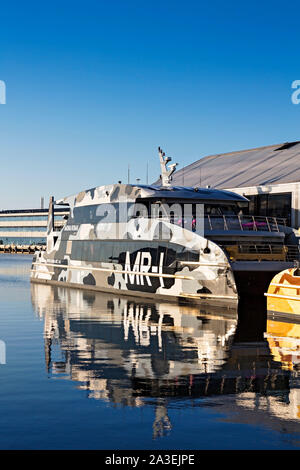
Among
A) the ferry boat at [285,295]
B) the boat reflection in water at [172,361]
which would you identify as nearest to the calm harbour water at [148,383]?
the boat reflection in water at [172,361]

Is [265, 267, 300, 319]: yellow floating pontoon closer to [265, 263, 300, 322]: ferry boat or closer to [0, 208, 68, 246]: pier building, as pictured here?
[265, 263, 300, 322]: ferry boat

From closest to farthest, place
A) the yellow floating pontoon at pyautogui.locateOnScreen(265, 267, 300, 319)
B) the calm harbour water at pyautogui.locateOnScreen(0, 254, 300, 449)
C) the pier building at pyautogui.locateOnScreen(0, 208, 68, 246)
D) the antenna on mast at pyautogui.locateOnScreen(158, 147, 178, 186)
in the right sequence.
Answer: the calm harbour water at pyautogui.locateOnScreen(0, 254, 300, 449), the yellow floating pontoon at pyautogui.locateOnScreen(265, 267, 300, 319), the antenna on mast at pyautogui.locateOnScreen(158, 147, 178, 186), the pier building at pyautogui.locateOnScreen(0, 208, 68, 246)

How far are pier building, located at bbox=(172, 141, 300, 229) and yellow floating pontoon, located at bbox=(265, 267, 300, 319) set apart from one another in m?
13.7

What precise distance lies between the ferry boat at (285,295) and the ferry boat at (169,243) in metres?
2.04

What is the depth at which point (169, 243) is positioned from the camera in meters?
24.2

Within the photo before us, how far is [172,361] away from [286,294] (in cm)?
726

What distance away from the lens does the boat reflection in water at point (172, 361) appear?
9.62 metres

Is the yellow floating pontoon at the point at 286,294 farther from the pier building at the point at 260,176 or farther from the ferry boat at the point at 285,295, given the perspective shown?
the pier building at the point at 260,176

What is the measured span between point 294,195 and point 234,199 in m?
7.28

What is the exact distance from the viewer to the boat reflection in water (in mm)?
9625

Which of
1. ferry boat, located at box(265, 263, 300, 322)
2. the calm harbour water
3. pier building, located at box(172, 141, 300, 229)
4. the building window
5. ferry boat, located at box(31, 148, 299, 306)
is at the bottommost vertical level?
the calm harbour water

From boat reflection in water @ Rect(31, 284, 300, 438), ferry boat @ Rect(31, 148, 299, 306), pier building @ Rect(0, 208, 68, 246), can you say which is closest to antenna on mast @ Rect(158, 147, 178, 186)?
ferry boat @ Rect(31, 148, 299, 306)
